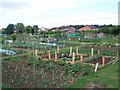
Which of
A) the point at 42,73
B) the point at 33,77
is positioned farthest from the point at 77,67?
the point at 33,77

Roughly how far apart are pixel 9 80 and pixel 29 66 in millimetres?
3684

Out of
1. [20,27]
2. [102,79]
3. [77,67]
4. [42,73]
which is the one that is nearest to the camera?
[102,79]

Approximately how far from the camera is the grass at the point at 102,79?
32.0 ft

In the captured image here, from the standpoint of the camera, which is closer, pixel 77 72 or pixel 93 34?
pixel 77 72

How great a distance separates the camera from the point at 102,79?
10656 mm

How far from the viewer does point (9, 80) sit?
33.8 ft

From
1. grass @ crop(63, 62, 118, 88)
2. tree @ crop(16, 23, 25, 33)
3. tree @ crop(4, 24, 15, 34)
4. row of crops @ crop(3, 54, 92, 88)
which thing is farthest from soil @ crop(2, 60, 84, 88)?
tree @ crop(4, 24, 15, 34)

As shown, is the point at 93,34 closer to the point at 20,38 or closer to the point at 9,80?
the point at 20,38

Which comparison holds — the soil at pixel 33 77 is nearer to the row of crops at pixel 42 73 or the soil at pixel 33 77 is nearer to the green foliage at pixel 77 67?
the row of crops at pixel 42 73

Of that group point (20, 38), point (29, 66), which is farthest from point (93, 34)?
point (29, 66)

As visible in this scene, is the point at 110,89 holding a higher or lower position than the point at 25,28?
lower

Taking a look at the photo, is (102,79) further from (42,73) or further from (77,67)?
(42,73)

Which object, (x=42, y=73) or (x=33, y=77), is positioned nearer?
(x=33, y=77)

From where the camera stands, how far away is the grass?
32.0 feet
